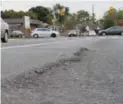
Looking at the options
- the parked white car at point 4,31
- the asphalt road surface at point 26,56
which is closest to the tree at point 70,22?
the parked white car at point 4,31

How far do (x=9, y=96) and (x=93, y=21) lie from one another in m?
126

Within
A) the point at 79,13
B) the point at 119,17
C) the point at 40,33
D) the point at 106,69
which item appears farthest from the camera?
the point at 79,13

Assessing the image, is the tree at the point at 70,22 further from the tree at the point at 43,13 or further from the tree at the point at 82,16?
the tree at the point at 43,13

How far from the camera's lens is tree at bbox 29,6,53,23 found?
134050 mm

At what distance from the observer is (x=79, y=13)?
13775 centimetres

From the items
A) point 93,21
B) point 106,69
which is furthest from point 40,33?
point 93,21

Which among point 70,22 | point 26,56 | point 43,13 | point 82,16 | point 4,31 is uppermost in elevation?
point 43,13

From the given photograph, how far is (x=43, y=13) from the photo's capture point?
137500 millimetres

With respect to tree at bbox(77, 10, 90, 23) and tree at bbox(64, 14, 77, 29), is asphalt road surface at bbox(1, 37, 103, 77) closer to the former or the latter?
tree at bbox(64, 14, 77, 29)

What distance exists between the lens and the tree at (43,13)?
13405 cm

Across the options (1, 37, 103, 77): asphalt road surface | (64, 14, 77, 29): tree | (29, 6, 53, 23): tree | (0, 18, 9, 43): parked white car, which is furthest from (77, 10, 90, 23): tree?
(1, 37, 103, 77): asphalt road surface

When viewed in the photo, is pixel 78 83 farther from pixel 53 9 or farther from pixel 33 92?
pixel 53 9

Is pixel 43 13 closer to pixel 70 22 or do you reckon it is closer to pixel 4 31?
pixel 70 22

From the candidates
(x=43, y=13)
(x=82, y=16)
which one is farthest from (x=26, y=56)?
(x=43, y=13)
